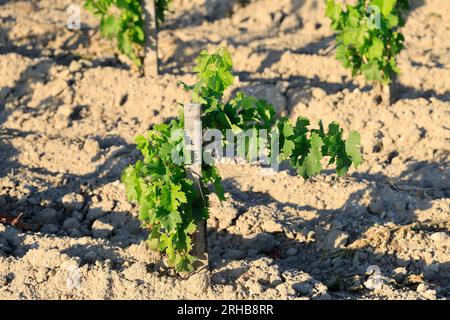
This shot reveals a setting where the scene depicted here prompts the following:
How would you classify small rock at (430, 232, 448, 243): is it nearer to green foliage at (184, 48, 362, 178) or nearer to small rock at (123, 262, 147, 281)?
green foliage at (184, 48, 362, 178)

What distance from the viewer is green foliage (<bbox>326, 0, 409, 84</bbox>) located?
31.7 ft

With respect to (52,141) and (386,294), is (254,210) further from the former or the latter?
(52,141)

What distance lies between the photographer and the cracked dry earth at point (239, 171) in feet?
22.7

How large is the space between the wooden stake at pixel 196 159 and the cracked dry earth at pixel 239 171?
182 millimetres

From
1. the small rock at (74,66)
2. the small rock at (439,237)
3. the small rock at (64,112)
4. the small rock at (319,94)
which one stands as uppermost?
the small rock at (74,66)

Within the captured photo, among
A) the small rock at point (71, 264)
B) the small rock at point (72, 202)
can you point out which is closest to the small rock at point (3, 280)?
the small rock at point (71, 264)

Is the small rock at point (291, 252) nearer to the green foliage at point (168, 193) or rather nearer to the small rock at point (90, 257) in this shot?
the green foliage at point (168, 193)

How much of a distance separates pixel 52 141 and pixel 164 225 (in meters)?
3.53

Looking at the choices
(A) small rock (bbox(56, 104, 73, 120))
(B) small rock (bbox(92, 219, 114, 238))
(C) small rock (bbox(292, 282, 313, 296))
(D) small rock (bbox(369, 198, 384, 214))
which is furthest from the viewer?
(A) small rock (bbox(56, 104, 73, 120))

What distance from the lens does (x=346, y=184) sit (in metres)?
8.48

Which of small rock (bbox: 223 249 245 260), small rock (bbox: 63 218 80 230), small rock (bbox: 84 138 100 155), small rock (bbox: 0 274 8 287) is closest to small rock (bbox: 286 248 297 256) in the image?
small rock (bbox: 223 249 245 260)

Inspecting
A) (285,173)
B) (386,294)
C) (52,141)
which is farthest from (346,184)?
(52,141)

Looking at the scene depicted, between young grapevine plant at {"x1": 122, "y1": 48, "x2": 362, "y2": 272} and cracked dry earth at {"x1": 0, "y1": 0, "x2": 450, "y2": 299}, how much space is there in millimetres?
464

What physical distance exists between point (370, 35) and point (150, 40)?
9.56ft
